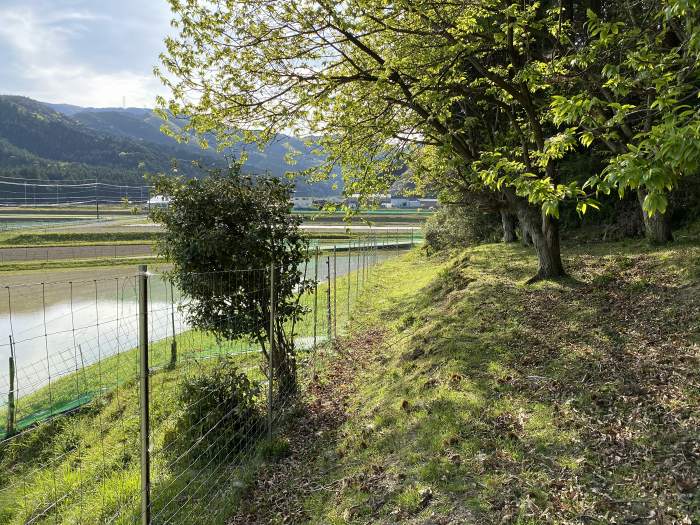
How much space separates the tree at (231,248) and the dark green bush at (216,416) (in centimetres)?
101

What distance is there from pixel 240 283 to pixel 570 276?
760cm

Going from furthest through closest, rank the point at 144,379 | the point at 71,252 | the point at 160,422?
the point at 71,252
the point at 160,422
the point at 144,379

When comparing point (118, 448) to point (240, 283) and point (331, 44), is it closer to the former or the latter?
point (240, 283)

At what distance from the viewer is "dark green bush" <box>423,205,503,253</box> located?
93.3ft

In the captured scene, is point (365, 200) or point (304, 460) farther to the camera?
point (365, 200)

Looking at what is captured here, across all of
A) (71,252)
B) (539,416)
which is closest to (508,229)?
(539,416)

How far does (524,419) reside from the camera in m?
5.10

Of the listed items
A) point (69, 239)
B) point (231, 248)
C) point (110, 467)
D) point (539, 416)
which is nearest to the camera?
point (539, 416)

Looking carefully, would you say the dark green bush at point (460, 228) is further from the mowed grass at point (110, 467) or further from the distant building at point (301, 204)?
the mowed grass at point (110, 467)

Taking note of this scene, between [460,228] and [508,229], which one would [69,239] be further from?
[508,229]

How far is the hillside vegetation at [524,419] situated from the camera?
3830 millimetres

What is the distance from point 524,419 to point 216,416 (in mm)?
3854

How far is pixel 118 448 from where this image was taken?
7.31 m

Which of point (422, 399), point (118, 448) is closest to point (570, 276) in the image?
point (422, 399)
